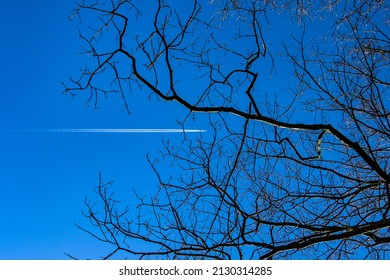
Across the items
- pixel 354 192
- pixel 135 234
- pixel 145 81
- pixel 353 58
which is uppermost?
pixel 353 58

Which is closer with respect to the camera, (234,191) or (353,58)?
(234,191)

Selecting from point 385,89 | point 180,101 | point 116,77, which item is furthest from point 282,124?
point 116,77

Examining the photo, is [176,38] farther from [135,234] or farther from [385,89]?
[385,89]

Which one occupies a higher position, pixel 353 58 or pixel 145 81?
pixel 353 58

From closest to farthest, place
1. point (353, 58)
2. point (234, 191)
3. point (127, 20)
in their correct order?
point (127, 20) → point (234, 191) → point (353, 58)

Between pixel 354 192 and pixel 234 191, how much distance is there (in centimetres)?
106

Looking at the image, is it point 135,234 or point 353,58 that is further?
point 353,58

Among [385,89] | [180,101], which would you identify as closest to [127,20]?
[180,101]

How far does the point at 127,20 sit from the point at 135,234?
5.70ft

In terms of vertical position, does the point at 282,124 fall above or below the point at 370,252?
above

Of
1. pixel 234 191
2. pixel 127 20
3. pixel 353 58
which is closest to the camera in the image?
pixel 127 20

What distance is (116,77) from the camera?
12.2ft

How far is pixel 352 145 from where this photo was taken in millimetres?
3631

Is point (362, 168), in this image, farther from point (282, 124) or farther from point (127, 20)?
point (127, 20)
